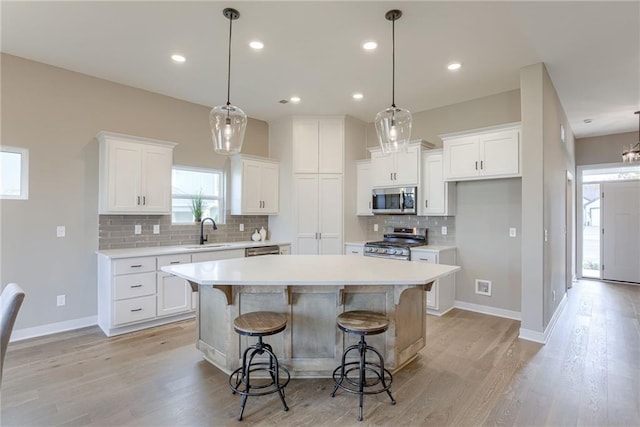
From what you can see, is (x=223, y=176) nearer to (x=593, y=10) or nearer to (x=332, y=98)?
(x=332, y=98)

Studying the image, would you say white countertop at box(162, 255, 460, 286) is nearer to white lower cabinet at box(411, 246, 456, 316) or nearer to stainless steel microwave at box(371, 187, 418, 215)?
white lower cabinet at box(411, 246, 456, 316)

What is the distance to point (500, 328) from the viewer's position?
12.8ft

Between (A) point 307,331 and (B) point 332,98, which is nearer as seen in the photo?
(A) point 307,331

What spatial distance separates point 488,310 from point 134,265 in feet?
14.9

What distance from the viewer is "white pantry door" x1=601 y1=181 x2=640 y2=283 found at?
20.6 ft

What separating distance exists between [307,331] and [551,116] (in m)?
3.78

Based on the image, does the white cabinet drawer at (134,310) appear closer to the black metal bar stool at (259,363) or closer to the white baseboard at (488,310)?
the black metal bar stool at (259,363)

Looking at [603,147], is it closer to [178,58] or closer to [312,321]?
[312,321]

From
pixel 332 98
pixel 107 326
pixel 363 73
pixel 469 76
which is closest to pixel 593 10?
pixel 469 76

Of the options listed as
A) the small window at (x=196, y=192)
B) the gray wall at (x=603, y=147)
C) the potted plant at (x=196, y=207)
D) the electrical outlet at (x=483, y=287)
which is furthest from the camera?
the gray wall at (x=603, y=147)

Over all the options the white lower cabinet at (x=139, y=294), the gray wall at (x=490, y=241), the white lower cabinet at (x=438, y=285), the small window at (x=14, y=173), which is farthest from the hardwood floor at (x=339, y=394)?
the small window at (x=14, y=173)

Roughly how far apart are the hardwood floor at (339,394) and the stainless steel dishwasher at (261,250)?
1.42 meters

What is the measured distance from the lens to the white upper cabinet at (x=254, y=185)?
5.16 metres

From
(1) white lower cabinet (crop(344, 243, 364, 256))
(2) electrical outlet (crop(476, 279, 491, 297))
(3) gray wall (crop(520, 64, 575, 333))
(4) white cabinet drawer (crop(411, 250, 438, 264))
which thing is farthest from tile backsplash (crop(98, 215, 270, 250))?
(3) gray wall (crop(520, 64, 575, 333))
